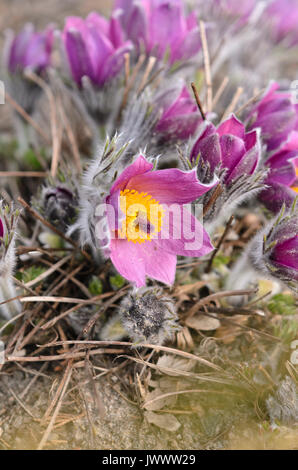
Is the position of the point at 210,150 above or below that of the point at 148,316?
above

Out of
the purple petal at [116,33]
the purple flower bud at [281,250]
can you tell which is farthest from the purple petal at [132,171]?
the purple petal at [116,33]

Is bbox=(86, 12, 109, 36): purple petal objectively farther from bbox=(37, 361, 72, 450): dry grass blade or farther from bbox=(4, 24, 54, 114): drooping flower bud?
bbox=(37, 361, 72, 450): dry grass blade

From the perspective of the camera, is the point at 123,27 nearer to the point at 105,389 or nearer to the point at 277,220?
the point at 277,220

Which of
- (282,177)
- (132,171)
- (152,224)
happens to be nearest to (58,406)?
(152,224)

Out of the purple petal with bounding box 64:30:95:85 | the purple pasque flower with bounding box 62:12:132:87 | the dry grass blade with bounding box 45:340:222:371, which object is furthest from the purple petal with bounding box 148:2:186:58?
the dry grass blade with bounding box 45:340:222:371

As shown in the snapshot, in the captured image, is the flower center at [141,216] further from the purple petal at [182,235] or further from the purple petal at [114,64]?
the purple petal at [114,64]

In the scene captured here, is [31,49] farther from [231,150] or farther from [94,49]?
[231,150]
